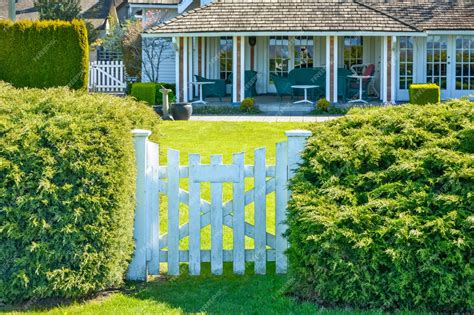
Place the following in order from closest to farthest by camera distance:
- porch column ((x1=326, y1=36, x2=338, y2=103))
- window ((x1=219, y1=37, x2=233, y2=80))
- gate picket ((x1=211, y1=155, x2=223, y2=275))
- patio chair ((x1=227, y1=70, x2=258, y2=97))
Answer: gate picket ((x1=211, y1=155, x2=223, y2=275))
porch column ((x1=326, y1=36, x2=338, y2=103))
patio chair ((x1=227, y1=70, x2=258, y2=97))
window ((x1=219, y1=37, x2=233, y2=80))

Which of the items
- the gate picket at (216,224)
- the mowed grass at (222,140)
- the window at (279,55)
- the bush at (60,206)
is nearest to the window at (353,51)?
the window at (279,55)

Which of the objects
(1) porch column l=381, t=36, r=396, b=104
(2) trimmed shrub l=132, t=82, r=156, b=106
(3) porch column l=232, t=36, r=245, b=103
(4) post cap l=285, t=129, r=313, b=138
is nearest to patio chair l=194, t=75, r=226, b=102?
(3) porch column l=232, t=36, r=245, b=103

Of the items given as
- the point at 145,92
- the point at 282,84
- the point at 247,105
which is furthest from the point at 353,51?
the point at 145,92

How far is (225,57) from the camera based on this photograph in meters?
28.5

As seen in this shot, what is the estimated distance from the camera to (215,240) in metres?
5.89

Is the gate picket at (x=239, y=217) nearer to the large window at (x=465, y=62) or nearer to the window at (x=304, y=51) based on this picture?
the large window at (x=465, y=62)

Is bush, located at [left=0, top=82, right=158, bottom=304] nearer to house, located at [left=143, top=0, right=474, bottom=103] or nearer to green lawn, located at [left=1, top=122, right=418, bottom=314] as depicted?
green lawn, located at [left=1, top=122, right=418, bottom=314]

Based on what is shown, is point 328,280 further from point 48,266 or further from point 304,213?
point 48,266

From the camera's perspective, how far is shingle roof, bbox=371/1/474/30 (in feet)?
83.0

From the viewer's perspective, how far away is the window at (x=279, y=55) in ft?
92.1

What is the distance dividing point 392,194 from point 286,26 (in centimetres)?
1950

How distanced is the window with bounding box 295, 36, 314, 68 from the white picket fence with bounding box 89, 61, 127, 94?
883 centimetres

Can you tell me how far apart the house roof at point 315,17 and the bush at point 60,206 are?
19.1 metres

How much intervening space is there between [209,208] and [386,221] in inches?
62.6
